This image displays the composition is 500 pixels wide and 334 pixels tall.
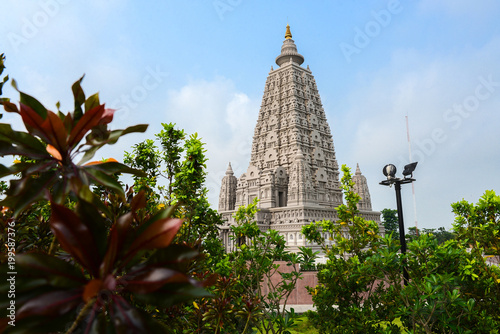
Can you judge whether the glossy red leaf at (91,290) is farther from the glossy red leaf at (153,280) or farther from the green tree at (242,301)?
the green tree at (242,301)

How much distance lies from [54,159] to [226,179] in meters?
35.9

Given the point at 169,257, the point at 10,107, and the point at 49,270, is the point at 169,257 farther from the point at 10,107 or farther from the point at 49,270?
the point at 10,107

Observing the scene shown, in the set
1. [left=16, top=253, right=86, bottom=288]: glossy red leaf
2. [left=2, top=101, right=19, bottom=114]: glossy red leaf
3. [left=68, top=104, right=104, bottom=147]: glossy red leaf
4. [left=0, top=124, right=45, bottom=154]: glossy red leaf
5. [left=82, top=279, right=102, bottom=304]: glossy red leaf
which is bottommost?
Result: [left=82, top=279, right=102, bottom=304]: glossy red leaf

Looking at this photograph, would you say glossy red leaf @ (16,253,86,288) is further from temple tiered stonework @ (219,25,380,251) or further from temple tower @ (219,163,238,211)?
temple tower @ (219,163,238,211)

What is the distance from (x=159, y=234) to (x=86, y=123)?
2.42 ft

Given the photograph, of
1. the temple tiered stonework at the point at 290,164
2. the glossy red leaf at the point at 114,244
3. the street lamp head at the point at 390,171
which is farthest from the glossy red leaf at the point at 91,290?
the temple tiered stonework at the point at 290,164

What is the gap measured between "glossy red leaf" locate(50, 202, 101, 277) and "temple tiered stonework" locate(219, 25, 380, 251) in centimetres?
2705

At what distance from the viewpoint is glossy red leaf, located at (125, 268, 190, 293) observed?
0.95 metres

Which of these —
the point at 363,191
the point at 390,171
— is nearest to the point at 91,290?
the point at 390,171

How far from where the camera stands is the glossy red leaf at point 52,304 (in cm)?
87

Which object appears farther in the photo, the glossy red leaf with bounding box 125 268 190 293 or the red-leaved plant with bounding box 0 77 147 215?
the red-leaved plant with bounding box 0 77 147 215

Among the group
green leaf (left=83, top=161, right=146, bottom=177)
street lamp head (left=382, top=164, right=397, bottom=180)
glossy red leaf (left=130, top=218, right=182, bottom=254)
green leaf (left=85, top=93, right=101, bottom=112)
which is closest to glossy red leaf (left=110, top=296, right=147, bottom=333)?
glossy red leaf (left=130, top=218, right=182, bottom=254)

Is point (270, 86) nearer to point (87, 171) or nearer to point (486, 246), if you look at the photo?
point (486, 246)

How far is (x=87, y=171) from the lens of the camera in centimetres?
143
